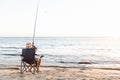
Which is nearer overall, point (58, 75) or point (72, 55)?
point (58, 75)

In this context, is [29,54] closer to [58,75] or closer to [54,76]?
[54,76]

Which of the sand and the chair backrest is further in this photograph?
the chair backrest

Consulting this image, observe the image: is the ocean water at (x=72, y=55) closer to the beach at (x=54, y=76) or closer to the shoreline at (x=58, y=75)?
the shoreline at (x=58, y=75)

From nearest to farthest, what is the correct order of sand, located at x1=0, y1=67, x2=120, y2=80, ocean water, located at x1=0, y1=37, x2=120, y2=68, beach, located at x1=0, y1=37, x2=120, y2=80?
sand, located at x1=0, y1=67, x2=120, y2=80 < beach, located at x1=0, y1=37, x2=120, y2=80 < ocean water, located at x1=0, y1=37, x2=120, y2=68

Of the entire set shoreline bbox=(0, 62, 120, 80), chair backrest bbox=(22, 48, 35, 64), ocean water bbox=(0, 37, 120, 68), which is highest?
chair backrest bbox=(22, 48, 35, 64)

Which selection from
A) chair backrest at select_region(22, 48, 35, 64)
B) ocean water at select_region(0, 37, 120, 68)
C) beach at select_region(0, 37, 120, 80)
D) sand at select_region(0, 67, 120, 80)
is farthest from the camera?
ocean water at select_region(0, 37, 120, 68)

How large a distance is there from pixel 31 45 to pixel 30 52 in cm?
36

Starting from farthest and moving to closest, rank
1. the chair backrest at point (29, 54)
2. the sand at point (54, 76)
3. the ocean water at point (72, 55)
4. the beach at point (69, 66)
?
the ocean water at point (72, 55)
the chair backrest at point (29, 54)
the beach at point (69, 66)
the sand at point (54, 76)

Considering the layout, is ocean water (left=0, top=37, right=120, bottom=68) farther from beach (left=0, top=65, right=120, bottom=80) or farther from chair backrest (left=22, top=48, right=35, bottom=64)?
chair backrest (left=22, top=48, right=35, bottom=64)

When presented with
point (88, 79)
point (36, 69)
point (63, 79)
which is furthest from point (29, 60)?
point (88, 79)

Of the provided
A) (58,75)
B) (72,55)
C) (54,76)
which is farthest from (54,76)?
(72,55)

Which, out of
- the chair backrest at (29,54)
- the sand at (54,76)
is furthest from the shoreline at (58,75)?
the chair backrest at (29,54)

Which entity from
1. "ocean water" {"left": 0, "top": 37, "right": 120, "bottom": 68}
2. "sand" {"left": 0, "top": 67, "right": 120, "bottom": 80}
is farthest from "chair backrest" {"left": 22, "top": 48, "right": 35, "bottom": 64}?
"ocean water" {"left": 0, "top": 37, "right": 120, "bottom": 68}

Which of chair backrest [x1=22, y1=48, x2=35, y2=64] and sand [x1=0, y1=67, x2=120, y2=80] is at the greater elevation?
chair backrest [x1=22, y1=48, x2=35, y2=64]
